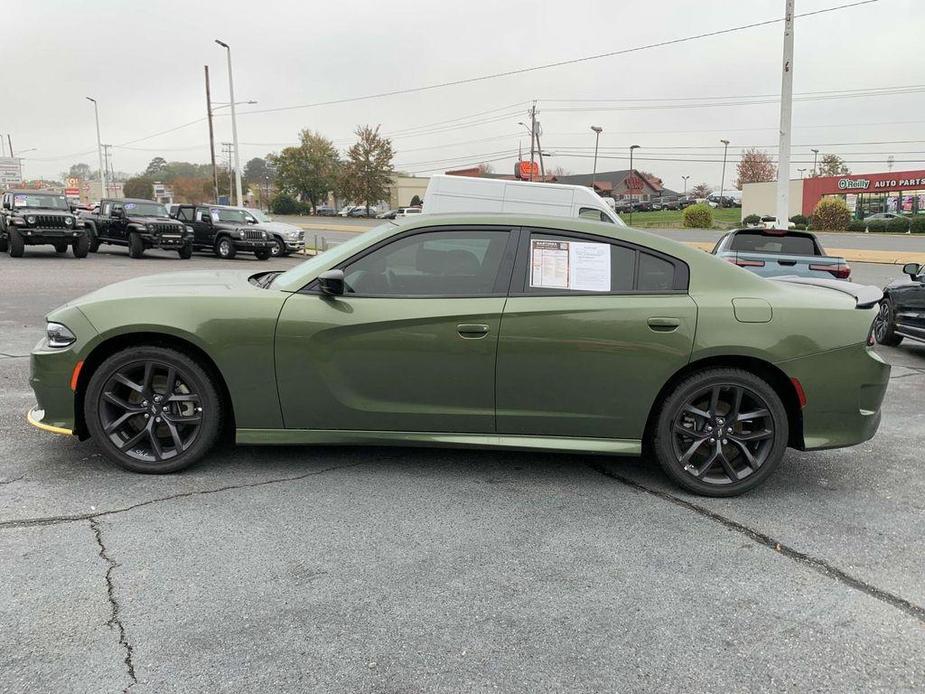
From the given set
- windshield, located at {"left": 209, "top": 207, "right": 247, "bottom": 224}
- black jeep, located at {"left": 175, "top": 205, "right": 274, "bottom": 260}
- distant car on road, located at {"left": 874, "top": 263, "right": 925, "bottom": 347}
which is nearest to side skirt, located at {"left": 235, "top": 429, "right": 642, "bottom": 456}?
distant car on road, located at {"left": 874, "top": 263, "right": 925, "bottom": 347}

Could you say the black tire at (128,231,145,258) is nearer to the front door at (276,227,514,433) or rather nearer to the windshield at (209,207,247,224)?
the windshield at (209,207,247,224)

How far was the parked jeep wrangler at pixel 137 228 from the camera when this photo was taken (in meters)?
20.5

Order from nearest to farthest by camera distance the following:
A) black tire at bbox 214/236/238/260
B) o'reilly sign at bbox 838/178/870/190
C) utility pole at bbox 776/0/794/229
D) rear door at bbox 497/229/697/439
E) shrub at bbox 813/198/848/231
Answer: rear door at bbox 497/229/697/439, utility pole at bbox 776/0/794/229, black tire at bbox 214/236/238/260, shrub at bbox 813/198/848/231, o'reilly sign at bbox 838/178/870/190

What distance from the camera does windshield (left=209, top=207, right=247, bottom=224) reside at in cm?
2238

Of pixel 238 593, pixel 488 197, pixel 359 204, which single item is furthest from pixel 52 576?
pixel 359 204

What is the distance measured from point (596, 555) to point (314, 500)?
1.52m

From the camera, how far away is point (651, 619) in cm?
273

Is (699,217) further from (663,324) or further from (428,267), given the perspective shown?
(428,267)

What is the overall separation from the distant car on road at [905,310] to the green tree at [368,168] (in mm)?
64684

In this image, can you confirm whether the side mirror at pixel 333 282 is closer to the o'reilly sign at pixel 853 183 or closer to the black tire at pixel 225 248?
the black tire at pixel 225 248

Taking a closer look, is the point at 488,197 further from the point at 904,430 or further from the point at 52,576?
the point at 52,576

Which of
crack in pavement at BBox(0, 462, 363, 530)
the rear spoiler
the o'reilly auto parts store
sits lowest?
crack in pavement at BBox(0, 462, 363, 530)

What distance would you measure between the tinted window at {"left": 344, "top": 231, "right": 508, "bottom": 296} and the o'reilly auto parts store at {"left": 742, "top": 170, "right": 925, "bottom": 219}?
54.8 metres

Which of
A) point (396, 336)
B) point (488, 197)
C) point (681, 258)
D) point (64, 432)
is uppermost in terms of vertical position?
point (488, 197)
